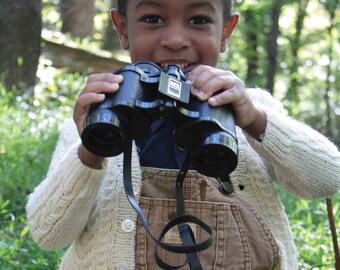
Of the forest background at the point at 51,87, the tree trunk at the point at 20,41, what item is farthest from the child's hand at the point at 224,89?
the tree trunk at the point at 20,41

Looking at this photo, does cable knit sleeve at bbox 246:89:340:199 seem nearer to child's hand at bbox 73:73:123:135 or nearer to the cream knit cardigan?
the cream knit cardigan

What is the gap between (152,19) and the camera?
216 centimetres

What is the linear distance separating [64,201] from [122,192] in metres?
0.18

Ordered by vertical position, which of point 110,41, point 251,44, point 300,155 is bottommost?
point 300,155

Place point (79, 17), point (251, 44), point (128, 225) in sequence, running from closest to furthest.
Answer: point (128, 225) < point (251, 44) < point (79, 17)

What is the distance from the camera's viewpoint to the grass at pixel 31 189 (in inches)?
125

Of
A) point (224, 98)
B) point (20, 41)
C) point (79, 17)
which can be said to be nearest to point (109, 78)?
point (224, 98)

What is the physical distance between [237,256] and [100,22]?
1787 cm

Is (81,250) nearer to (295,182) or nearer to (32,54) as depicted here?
(295,182)

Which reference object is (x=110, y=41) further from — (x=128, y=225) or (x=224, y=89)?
(x=224, y=89)

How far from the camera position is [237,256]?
197cm

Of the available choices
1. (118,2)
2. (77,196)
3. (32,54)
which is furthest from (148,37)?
(32,54)

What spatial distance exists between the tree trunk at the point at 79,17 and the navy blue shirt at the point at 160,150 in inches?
405

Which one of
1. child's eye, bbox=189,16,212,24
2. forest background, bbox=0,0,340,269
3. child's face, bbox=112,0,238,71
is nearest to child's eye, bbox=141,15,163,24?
child's face, bbox=112,0,238,71
